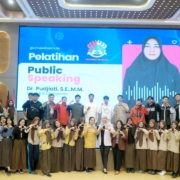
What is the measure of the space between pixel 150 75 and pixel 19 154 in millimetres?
3972

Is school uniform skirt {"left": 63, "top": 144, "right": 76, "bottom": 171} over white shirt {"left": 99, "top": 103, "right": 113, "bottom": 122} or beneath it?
beneath

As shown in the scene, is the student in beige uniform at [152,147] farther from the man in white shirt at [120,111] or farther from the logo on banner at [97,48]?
the logo on banner at [97,48]

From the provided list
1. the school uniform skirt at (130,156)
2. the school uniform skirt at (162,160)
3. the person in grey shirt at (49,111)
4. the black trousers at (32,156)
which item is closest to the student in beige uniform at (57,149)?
the black trousers at (32,156)

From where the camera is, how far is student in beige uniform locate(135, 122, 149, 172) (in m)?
8.21

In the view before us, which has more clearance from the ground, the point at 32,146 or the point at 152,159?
the point at 32,146

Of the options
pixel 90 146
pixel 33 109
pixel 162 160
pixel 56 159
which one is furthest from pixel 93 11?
pixel 162 160

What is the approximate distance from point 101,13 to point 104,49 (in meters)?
1.13

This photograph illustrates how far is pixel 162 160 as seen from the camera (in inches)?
318

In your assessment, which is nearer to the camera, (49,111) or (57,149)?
(57,149)

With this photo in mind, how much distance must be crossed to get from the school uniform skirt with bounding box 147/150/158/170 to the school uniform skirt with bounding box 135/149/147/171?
0.09m

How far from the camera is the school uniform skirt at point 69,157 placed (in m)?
8.16

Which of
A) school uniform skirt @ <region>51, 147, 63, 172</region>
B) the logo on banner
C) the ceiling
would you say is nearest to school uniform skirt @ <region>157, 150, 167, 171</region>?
school uniform skirt @ <region>51, 147, 63, 172</region>

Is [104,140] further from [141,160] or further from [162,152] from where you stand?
[162,152]

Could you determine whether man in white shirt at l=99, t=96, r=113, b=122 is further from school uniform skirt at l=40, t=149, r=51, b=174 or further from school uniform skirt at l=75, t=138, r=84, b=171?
school uniform skirt at l=40, t=149, r=51, b=174
